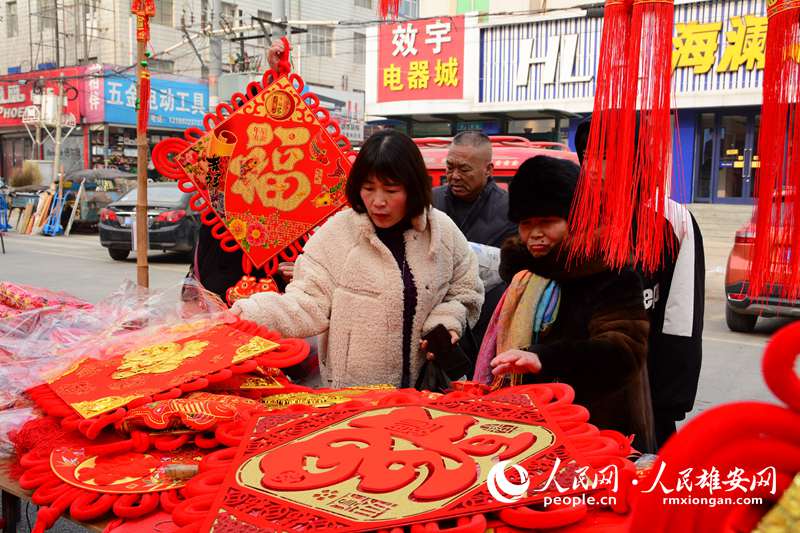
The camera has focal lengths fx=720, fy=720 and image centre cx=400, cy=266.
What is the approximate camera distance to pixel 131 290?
82.8 inches

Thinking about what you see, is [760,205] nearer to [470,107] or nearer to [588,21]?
[588,21]

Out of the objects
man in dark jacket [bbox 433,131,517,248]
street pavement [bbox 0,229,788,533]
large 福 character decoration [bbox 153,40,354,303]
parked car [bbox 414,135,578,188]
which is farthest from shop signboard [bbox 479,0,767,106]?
large 福 character decoration [bbox 153,40,354,303]

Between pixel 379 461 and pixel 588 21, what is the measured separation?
13759mm

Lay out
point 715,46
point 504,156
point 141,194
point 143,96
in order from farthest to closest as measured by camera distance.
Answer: point 715,46 → point 504,156 → point 143,96 → point 141,194

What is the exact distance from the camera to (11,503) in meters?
1.87

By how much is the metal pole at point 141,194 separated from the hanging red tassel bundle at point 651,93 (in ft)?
5.72

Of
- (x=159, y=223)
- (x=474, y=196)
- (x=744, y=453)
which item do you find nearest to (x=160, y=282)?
(x=159, y=223)

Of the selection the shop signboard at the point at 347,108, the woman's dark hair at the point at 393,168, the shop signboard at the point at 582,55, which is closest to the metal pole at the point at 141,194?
the woman's dark hair at the point at 393,168

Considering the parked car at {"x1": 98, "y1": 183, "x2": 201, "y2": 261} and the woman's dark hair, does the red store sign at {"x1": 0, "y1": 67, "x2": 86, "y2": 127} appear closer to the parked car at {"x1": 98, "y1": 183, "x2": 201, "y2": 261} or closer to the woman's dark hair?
the parked car at {"x1": 98, "y1": 183, "x2": 201, "y2": 261}

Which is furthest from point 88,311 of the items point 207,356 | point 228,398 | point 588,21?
point 588,21

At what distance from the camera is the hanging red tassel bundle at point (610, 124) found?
3.23ft

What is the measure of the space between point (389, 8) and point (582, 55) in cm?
1327

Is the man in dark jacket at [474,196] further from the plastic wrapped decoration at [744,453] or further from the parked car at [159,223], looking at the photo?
the parked car at [159,223]

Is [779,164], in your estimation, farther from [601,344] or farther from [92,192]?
[92,192]
